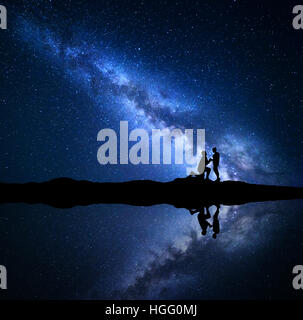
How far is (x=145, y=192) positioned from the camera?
4.56 m

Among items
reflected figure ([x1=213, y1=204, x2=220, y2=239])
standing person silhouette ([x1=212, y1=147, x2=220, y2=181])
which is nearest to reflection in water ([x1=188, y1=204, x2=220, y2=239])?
reflected figure ([x1=213, y1=204, x2=220, y2=239])

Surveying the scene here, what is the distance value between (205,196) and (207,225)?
50cm

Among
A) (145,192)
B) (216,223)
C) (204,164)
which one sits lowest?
(216,223)

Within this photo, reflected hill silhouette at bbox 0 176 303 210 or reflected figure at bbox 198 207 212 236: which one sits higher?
reflected hill silhouette at bbox 0 176 303 210

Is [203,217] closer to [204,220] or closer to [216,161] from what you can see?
[204,220]

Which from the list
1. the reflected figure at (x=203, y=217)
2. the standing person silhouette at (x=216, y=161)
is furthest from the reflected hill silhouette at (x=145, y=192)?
the standing person silhouette at (x=216, y=161)

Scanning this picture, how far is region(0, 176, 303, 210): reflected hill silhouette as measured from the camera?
4555 millimetres

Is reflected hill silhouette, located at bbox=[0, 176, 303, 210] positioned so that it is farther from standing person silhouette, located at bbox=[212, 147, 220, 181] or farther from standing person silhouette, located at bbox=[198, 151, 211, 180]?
standing person silhouette, located at bbox=[212, 147, 220, 181]

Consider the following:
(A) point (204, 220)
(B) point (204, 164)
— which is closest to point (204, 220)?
(A) point (204, 220)

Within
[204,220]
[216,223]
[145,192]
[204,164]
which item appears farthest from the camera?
[204,164]

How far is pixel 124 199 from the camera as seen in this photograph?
15.3 ft
